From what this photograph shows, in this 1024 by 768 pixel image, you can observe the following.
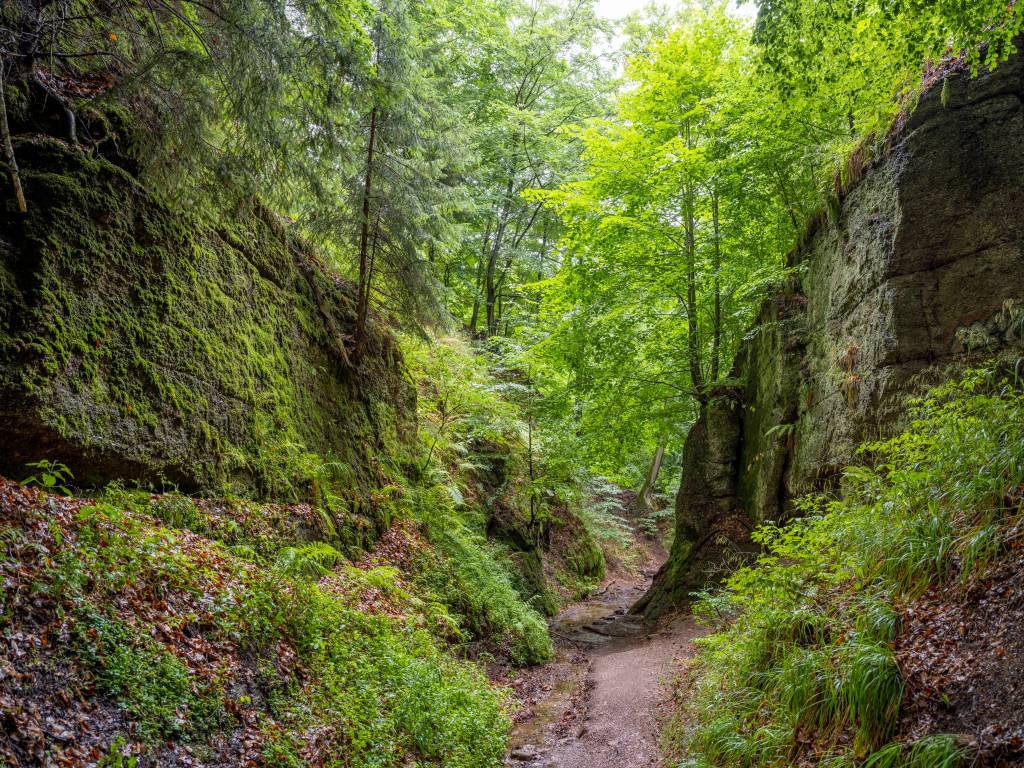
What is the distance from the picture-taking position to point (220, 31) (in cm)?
625

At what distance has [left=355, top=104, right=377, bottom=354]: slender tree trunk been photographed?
31.4 ft

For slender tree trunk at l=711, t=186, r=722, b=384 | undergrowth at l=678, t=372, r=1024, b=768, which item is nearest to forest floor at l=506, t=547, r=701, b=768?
undergrowth at l=678, t=372, r=1024, b=768

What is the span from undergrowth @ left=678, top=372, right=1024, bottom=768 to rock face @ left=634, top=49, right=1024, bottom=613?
103cm

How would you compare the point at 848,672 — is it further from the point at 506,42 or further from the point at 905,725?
the point at 506,42

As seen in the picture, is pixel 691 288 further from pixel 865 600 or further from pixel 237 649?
pixel 237 649

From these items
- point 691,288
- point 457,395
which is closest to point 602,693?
point 457,395

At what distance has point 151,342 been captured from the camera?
6.44 m

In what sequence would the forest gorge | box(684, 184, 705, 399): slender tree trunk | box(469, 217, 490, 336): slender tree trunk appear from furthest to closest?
box(469, 217, 490, 336): slender tree trunk < box(684, 184, 705, 399): slender tree trunk < the forest gorge

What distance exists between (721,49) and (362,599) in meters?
13.0

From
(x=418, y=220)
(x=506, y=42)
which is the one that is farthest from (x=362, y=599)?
(x=506, y=42)

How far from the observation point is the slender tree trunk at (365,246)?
9586mm

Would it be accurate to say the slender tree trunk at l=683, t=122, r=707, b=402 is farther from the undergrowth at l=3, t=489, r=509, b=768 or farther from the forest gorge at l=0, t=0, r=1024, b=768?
the undergrowth at l=3, t=489, r=509, b=768

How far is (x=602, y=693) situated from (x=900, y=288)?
23.5ft

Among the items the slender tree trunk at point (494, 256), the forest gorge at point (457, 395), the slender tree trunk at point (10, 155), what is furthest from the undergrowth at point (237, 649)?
the slender tree trunk at point (494, 256)
